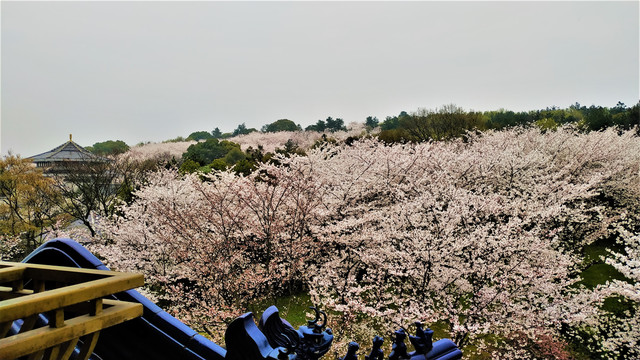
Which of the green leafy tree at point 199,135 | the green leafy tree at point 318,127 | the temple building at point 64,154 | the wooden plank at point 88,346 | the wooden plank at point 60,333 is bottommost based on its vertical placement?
the wooden plank at point 88,346

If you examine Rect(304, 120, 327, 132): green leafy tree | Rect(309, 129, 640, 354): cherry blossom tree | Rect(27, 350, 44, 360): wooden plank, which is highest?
Rect(304, 120, 327, 132): green leafy tree

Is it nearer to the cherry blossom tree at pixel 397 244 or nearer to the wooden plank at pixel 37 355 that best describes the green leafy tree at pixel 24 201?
the cherry blossom tree at pixel 397 244

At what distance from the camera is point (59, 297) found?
1.43 m

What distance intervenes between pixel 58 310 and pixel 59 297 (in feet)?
0.25

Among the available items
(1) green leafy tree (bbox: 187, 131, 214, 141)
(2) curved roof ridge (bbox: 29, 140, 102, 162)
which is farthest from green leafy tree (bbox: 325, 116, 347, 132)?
(2) curved roof ridge (bbox: 29, 140, 102, 162)

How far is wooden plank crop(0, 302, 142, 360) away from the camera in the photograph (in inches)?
51.8

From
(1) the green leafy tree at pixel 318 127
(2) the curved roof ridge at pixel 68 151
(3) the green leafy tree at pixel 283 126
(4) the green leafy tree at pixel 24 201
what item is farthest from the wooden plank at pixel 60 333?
(3) the green leafy tree at pixel 283 126

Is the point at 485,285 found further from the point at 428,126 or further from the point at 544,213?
the point at 428,126

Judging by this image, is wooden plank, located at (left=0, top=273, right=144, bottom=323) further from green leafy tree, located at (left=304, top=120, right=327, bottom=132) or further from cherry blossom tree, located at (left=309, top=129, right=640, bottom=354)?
green leafy tree, located at (left=304, top=120, right=327, bottom=132)

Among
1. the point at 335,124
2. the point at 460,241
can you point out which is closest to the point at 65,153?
the point at 460,241

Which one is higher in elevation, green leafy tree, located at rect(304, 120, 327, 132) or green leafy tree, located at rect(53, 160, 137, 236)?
green leafy tree, located at rect(304, 120, 327, 132)

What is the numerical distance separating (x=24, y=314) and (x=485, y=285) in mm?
10639

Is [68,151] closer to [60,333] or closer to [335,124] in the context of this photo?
[60,333]

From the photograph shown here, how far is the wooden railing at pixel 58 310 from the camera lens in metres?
1.34
